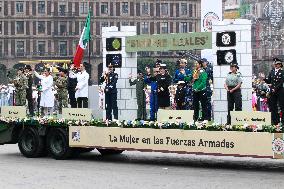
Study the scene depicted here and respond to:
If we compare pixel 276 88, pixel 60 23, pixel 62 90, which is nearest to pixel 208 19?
pixel 62 90

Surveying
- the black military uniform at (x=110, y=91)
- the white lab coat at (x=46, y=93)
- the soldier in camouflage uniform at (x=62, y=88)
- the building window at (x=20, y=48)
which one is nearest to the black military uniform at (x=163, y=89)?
the black military uniform at (x=110, y=91)

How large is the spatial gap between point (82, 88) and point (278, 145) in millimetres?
7982

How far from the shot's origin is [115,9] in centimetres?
13088

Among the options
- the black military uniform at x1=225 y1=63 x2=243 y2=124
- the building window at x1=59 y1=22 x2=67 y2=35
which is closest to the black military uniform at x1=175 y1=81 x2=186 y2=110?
the black military uniform at x1=225 y1=63 x2=243 y2=124

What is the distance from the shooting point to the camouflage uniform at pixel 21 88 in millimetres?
24250

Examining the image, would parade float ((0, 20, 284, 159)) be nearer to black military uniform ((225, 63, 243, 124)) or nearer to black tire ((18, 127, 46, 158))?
black tire ((18, 127, 46, 158))

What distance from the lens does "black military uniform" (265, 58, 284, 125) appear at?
16922 millimetres

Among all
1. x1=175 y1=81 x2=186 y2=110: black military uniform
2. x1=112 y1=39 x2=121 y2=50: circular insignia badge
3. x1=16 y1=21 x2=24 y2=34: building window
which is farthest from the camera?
x1=16 y1=21 x2=24 y2=34: building window

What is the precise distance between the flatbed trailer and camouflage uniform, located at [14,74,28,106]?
562cm

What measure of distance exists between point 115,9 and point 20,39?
1751 centimetres

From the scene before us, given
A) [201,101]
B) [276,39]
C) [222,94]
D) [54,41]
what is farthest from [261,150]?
[276,39]

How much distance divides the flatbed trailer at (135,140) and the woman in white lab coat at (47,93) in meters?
5.78

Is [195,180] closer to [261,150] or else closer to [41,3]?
[261,150]

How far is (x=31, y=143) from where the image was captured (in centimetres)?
1809
